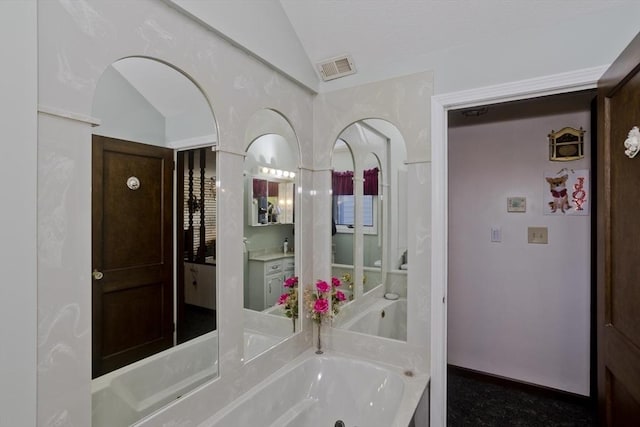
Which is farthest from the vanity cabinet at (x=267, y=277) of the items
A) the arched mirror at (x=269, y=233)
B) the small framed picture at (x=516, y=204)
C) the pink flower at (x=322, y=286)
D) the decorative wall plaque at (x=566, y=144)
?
the decorative wall plaque at (x=566, y=144)

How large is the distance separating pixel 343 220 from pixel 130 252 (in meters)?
1.33

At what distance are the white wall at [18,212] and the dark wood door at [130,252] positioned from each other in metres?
0.19

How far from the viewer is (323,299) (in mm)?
2070

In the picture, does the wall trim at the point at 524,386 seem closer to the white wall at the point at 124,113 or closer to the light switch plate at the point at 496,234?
the light switch plate at the point at 496,234

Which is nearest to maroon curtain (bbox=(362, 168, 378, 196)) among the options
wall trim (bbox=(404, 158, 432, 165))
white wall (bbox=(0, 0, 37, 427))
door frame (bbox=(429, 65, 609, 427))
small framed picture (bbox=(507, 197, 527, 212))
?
wall trim (bbox=(404, 158, 432, 165))

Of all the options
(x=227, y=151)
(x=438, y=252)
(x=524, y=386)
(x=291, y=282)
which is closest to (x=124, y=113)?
(x=227, y=151)

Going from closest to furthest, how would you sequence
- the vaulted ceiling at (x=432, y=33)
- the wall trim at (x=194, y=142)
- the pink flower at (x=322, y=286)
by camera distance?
1. the wall trim at (x=194, y=142)
2. the vaulted ceiling at (x=432, y=33)
3. the pink flower at (x=322, y=286)

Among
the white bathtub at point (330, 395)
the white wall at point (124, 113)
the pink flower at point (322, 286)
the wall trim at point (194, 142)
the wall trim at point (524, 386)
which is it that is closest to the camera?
the white wall at point (124, 113)

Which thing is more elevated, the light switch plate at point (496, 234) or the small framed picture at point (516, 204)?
the small framed picture at point (516, 204)

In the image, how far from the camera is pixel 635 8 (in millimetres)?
1402

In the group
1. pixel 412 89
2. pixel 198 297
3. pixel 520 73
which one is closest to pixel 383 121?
pixel 412 89

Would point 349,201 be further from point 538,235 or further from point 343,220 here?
point 538,235

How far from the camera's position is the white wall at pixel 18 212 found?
2.73 ft

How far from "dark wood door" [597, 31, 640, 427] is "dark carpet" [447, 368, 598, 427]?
1118 mm
